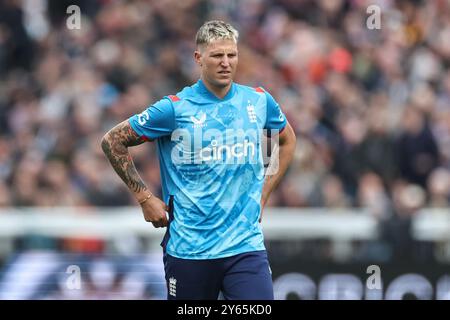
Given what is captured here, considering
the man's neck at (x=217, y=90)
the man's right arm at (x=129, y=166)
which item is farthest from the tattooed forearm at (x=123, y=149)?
the man's neck at (x=217, y=90)

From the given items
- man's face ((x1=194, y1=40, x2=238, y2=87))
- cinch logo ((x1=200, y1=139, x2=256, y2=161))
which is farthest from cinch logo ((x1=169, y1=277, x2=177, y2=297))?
man's face ((x1=194, y1=40, x2=238, y2=87))

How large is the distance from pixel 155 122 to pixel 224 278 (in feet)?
3.74

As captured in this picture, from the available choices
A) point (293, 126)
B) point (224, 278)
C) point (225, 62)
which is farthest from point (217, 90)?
point (293, 126)

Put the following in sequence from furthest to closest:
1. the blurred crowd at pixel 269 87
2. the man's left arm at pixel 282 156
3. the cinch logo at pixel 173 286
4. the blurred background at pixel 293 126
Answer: the blurred crowd at pixel 269 87, the blurred background at pixel 293 126, the man's left arm at pixel 282 156, the cinch logo at pixel 173 286

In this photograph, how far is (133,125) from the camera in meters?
8.16

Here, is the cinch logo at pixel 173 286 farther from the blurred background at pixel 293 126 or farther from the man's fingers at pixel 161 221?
the blurred background at pixel 293 126

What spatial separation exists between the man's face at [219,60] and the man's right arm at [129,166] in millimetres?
641

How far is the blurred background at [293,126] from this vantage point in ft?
43.8

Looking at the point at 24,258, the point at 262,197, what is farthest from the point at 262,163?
the point at 24,258

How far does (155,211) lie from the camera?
8133mm

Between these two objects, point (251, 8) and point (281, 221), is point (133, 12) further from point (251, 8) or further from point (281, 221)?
point (281, 221)

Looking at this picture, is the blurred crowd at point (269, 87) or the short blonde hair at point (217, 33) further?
the blurred crowd at point (269, 87)

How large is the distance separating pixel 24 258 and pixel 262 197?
590 cm

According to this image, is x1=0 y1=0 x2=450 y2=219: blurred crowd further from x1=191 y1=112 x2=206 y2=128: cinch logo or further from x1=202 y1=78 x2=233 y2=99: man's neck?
x1=191 y1=112 x2=206 y2=128: cinch logo
